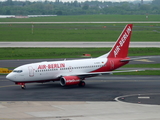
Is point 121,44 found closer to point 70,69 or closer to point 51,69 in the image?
point 70,69

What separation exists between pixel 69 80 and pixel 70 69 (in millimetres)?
2633

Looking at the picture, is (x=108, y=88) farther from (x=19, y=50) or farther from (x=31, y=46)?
(x=31, y=46)

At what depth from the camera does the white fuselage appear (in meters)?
52.6

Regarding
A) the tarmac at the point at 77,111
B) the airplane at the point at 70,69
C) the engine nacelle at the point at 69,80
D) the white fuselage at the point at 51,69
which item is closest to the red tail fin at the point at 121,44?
the airplane at the point at 70,69

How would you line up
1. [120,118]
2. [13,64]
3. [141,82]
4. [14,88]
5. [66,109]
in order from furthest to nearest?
[13,64]
[141,82]
[14,88]
[66,109]
[120,118]

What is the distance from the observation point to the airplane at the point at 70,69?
2080 inches

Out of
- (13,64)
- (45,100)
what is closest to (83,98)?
(45,100)

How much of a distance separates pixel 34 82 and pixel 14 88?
2969 mm

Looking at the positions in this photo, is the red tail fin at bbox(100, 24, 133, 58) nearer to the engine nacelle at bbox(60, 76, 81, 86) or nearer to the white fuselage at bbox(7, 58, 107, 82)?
the white fuselage at bbox(7, 58, 107, 82)

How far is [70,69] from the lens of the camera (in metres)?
55.9

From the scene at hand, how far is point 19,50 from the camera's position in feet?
317

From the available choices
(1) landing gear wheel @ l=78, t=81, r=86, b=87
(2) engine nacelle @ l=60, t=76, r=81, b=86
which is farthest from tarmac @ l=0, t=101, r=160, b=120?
(1) landing gear wheel @ l=78, t=81, r=86, b=87

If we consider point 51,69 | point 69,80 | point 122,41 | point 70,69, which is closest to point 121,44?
point 122,41

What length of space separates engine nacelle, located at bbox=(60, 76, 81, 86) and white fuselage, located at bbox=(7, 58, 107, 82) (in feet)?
3.98
